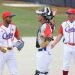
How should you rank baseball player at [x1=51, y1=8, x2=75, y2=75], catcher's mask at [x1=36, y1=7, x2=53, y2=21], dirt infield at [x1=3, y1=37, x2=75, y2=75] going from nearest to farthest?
catcher's mask at [x1=36, y1=7, x2=53, y2=21] → baseball player at [x1=51, y1=8, x2=75, y2=75] → dirt infield at [x1=3, y1=37, x2=75, y2=75]

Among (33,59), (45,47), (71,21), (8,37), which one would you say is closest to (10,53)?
(8,37)

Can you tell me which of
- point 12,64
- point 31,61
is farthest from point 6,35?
point 31,61

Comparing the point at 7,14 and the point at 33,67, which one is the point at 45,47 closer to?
the point at 7,14

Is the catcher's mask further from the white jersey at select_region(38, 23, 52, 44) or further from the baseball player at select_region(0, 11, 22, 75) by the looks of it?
the baseball player at select_region(0, 11, 22, 75)

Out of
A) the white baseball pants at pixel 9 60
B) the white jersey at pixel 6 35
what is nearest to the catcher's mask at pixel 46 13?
the white jersey at pixel 6 35

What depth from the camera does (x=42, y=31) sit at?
30.7 feet

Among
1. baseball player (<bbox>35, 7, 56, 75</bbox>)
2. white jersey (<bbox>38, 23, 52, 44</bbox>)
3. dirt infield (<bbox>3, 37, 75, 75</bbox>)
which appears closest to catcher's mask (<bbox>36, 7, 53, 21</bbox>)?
baseball player (<bbox>35, 7, 56, 75</bbox>)

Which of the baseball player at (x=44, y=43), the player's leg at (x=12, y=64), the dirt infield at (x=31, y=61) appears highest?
the baseball player at (x=44, y=43)

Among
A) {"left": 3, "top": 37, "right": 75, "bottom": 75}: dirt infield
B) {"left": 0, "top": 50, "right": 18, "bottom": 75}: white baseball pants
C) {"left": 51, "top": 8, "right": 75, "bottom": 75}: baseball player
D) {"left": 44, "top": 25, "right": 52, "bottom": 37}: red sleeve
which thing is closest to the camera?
{"left": 44, "top": 25, "right": 52, "bottom": 37}: red sleeve

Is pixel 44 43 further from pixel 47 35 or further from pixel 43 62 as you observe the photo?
pixel 43 62

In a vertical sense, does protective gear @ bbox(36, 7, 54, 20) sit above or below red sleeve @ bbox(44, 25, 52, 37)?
above

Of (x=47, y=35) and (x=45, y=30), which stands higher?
(x=45, y=30)

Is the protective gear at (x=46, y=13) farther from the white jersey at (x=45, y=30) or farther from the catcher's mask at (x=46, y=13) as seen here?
the white jersey at (x=45, y=30)

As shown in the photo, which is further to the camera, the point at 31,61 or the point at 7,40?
the point at 31,61
